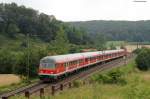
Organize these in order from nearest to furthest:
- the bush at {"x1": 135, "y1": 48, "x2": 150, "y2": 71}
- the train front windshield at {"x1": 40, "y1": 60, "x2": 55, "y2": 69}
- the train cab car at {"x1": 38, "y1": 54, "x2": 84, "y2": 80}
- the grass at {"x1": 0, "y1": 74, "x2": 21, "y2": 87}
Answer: the train cab car at {"x1": 38, "y1": 54, "x2": 84, "y2": 80} < the train front windshield at {"x1": 40, "y1": 60, "x2": 55, "y2": 69} < the grass at {"x1": 0, "y1": 74, "x2": 21, "y2": 87} < the bush at {"x1": 135, "y1": 48, "x2": 150, "y2": 71}

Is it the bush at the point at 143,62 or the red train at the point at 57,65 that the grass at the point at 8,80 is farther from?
the bush at the point at 143,62

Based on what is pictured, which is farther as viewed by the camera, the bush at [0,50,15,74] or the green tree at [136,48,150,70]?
the bush at [0,50,15,74]

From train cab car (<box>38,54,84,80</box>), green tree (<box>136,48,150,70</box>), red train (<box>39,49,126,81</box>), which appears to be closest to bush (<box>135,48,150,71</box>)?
green tree (<box>136,48,150,70</box>)

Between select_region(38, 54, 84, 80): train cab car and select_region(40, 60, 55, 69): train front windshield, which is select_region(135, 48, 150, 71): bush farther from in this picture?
select_region(40, 60, 55, 69): train front windshield

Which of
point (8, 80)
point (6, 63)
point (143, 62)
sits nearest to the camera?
point (8, 80)

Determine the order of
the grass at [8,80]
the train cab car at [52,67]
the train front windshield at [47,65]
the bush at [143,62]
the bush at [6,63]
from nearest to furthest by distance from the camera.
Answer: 1. the train cab car at [52,67]
2. the train front windshield at [47,65]
3. the grass at [8,80]
4. the bush at [143,62]
5. the bush at [6,63]

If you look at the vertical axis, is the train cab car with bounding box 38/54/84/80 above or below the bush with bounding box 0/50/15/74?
above

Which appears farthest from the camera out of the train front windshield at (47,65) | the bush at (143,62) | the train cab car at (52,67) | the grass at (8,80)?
the bush at (143,62)

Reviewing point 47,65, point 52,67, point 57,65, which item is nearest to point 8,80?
point 47,65

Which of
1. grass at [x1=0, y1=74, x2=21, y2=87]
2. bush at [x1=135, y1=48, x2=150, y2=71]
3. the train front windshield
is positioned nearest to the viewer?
the train front windshield

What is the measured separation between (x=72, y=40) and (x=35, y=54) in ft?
358

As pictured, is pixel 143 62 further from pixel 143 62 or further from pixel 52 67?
pixel 52 67

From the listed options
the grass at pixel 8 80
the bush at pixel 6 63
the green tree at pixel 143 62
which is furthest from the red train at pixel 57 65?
the bush at pixel 6 63

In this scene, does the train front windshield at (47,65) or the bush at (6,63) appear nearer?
the train front windshield at (47,65)
